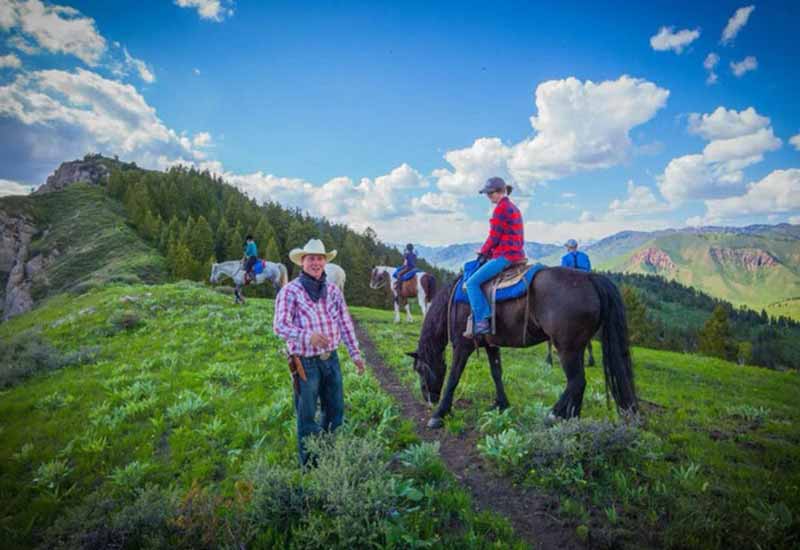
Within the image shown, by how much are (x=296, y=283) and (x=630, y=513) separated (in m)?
4.91

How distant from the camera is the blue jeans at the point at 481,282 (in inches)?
259

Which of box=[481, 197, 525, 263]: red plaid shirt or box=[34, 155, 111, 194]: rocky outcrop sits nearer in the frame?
box=[481, 197, 525, 263]: red plaid shirt

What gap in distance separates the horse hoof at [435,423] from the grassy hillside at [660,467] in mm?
303

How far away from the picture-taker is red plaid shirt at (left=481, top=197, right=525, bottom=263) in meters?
6.61

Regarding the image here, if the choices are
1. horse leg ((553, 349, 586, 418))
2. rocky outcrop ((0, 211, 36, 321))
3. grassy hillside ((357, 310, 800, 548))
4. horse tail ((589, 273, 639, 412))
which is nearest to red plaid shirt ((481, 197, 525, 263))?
horse tail ((589, 273, 639, 412))

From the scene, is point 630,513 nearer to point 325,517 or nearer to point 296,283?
point 325,517

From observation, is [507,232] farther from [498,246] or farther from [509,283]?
[509,283]

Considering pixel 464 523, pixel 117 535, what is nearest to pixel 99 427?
pixel 117 535

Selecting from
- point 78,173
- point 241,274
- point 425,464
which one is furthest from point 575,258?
point 78,173

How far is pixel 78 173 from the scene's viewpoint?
11662 centimetres

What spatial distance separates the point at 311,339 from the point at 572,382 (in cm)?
436

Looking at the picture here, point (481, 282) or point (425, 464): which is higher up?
point (481, 282)

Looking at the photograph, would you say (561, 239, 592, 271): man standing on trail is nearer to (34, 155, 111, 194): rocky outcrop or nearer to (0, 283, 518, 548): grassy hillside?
(0, 283, 518, 548): grassy hillside

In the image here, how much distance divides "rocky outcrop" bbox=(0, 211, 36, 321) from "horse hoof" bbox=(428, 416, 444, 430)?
185 feet
